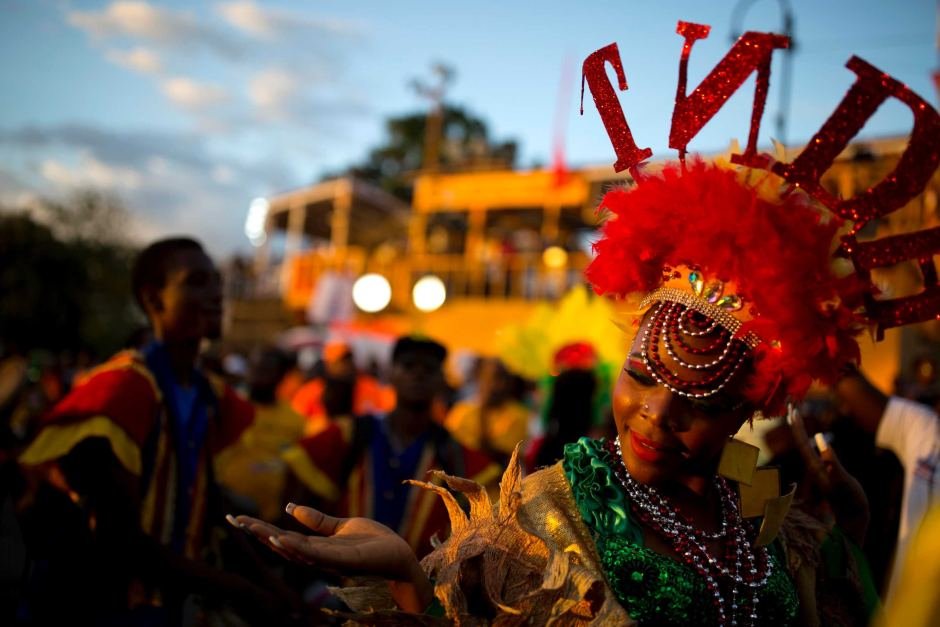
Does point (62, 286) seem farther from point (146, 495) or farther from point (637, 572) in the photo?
point (637, 572)

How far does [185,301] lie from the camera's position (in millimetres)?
3256

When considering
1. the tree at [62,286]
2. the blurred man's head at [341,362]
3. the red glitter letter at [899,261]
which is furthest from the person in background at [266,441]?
the tree at [62,286]

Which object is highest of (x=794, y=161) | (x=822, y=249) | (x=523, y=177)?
(x=523, y=177)

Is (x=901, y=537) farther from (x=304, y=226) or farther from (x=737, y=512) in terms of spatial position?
(x=304, y=226)

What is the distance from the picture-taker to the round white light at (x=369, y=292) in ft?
53.9

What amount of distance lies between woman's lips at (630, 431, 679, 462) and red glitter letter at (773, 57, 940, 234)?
672mm

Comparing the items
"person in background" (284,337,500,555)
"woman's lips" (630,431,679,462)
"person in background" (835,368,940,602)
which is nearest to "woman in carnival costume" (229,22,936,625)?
"woman's lips" (630,431,679,462)

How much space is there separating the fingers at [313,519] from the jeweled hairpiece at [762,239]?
840mm

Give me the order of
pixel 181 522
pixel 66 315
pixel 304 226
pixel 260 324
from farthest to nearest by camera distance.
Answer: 1. pixel 304 226
2. pixel 260 324
3. pixel 66 315
4. pixel 181 522

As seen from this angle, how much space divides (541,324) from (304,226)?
23.1 metres

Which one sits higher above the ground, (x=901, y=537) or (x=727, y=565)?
(x=727, y=565)

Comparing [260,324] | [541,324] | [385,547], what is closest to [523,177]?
[260,324]

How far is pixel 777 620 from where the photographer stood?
6.43 feet

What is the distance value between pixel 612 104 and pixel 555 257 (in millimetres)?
15333
